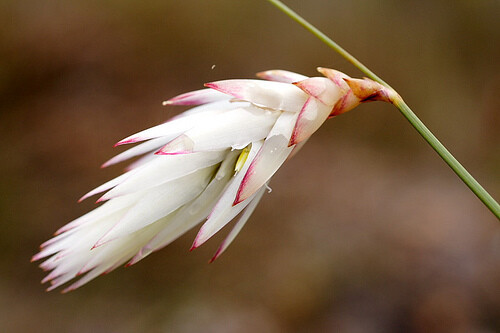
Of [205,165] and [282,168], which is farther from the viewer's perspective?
[282,168]

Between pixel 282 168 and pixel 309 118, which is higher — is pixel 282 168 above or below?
below

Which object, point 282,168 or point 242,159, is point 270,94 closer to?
point 242,159

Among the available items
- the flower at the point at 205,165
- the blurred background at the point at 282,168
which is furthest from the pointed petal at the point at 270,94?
the blurred background at the point at 282,168

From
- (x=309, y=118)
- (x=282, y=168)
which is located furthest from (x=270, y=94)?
(x=282, y=168)

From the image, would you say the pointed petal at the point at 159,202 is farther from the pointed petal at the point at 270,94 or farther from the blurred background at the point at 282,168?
the blurred background at the point at 282,168

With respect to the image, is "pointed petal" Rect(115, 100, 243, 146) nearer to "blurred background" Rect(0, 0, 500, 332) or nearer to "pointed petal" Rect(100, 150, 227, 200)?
"pointed petal" Rect(100, 150, 227, 200)

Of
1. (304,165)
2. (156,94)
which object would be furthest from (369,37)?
(156,94)

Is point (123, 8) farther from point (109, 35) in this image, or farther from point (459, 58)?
point (459, 58)
